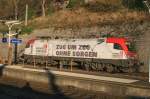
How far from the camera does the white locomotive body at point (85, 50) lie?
112 ft

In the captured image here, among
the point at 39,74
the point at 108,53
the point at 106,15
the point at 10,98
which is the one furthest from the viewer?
the point at 106,15

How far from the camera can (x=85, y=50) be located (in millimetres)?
36844

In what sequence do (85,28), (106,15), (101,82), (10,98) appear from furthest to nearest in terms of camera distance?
(106,15)
(85,28)
(101,82)
(10,98)

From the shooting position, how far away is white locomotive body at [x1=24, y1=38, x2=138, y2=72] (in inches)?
1345

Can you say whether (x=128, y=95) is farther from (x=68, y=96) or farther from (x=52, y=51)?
(x=52, y=51)

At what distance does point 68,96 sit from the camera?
904 inches

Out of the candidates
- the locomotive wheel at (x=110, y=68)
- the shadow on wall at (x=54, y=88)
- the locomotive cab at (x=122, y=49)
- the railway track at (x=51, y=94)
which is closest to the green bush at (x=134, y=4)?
the locomotive cab at (x=122, y=49)

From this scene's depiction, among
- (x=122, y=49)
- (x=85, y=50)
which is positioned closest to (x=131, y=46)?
(x=122, y=49)

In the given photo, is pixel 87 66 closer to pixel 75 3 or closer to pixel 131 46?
pixel 131 46

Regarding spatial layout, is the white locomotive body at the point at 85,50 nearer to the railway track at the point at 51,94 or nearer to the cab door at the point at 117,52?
the cab door at the point at 117,52

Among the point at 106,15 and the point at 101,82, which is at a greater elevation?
the point at 106,15

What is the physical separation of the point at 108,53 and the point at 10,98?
1456 centimetres

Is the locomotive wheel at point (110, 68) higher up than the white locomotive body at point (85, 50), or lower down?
lower down

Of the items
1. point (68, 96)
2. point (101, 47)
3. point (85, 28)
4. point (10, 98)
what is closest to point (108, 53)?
point (101, 47)
